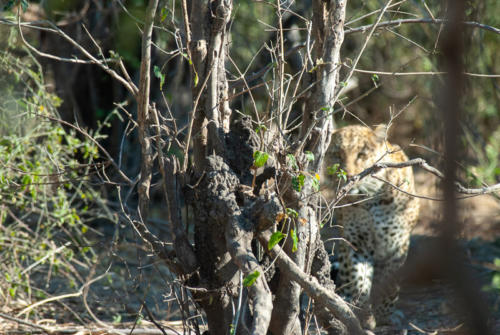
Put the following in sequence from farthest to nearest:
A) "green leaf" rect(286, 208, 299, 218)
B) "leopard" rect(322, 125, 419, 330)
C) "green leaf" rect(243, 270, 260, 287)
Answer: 1. "leopard" rect(322, 125, 419, 330)
2. "green leaf" rect(286, 208, 299, 218)
3. "green leaf" rect(243, 270, 260, 287)

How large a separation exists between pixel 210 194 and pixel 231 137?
0.31 m

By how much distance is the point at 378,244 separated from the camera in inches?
196

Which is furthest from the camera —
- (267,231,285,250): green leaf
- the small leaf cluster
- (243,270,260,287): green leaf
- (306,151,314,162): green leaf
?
the small leaf cluster

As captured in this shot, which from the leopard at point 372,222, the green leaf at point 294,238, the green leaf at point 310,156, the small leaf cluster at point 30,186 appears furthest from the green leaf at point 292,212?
the leopard at point 372,222

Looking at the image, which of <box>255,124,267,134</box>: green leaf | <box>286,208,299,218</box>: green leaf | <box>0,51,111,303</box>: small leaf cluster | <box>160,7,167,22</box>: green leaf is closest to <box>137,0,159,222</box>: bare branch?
<box>160,7,167,22</box>: green leaf

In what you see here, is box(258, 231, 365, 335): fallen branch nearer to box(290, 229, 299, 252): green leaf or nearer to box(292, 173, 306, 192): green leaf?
box(290, 229, 299, 252): green leaf

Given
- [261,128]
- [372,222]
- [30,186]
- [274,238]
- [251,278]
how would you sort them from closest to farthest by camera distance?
[251,278] → [274,238] → [261,128] → [30,186] → [372,222]

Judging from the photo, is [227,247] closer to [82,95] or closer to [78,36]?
[78,36]

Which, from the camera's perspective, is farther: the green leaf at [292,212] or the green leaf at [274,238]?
the green leaf at [292,212]

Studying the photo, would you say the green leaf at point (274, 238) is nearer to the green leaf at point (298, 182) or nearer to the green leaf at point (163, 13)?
the green leaf at point (298, 182)

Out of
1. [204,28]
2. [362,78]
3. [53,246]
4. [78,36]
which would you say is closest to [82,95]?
[78,36]

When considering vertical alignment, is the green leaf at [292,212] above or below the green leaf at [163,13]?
below

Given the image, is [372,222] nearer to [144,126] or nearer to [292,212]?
[292,212]

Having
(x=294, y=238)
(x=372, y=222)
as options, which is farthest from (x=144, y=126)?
(x=372, y=222)
